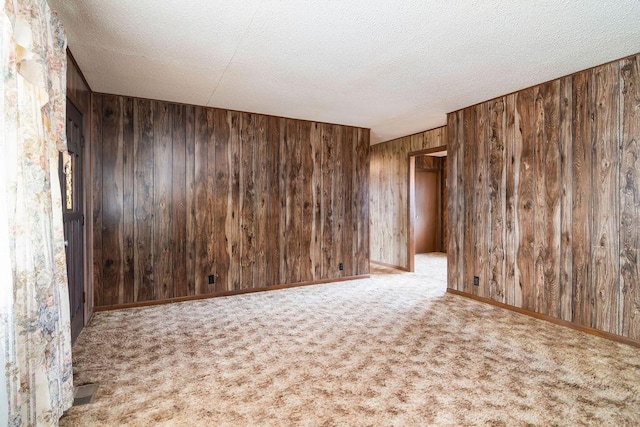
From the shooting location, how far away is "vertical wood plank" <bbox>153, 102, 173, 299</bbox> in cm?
412

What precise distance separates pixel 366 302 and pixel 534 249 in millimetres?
1929

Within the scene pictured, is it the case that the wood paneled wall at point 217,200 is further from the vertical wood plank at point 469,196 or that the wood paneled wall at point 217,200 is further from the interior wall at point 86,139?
the vertical wood plank at point 469,196

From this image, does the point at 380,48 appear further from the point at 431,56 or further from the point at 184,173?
the point at 184,173

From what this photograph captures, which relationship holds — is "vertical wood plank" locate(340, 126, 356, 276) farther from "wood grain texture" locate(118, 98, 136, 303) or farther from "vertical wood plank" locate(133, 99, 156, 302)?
"wood grain texture" locate(118, 98, 136, 303)

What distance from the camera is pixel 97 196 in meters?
3.84

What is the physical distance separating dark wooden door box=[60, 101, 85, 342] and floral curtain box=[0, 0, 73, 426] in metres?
1.02

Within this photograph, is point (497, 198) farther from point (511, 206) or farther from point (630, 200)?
point (630, 200)

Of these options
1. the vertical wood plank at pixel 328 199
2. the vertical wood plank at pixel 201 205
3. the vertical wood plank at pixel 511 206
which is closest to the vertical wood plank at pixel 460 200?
the vertical wood plank at pixel 511 206

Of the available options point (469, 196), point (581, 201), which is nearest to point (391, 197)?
point (469, 196)

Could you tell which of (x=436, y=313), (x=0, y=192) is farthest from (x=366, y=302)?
(x=0, y=192)

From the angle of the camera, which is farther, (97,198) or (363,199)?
(363,199)

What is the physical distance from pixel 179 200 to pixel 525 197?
403 centimetres

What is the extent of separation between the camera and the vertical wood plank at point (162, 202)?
13.5ft

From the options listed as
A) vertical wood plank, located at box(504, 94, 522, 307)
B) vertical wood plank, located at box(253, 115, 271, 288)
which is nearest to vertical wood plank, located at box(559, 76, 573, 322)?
vertical wood plank, located at box(504, 94, 522, 307)
